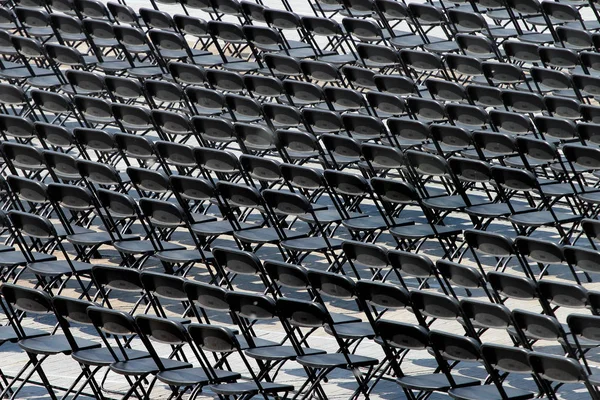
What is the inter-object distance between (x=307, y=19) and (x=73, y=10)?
2822mm

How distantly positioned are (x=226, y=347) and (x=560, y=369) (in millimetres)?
1859

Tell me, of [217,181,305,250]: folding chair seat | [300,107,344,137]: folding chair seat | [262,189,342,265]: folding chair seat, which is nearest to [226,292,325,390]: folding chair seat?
[262,189,342,265]: folding chair seat

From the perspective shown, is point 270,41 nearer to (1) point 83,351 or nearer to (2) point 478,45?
(2) point 478,45

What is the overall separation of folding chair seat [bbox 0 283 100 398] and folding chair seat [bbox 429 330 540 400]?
83.3 inches

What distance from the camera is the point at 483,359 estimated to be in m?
7.21

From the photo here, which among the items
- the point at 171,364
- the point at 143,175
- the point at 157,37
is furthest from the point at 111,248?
the point at 171,364

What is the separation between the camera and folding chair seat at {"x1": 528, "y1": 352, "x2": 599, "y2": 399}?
6.81 m

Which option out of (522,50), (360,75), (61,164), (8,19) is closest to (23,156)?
(61,164)

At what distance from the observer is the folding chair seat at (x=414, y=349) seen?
24.4 ft

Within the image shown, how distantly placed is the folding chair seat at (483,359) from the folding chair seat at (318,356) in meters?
0.52

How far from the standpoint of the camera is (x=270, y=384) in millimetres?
7723

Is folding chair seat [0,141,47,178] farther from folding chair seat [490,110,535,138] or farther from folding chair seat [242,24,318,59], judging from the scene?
folding chair seat [490,110,535,138]

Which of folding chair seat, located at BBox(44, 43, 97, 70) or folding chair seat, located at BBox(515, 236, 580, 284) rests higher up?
folding chair seat, located at BBox(44, 43, 97, 70)

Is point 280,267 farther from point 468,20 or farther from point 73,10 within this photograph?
point 73,10
